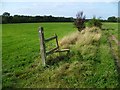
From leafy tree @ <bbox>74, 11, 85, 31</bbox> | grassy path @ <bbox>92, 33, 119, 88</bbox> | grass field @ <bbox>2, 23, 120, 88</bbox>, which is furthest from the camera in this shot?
leafy tree @ <bbox>74, 11, 85, 31</bbox>

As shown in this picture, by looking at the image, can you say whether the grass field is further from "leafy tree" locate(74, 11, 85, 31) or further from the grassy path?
"leafy tree" locate(74, 11, 85, 31)

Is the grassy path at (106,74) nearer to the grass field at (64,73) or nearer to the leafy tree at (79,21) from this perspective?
the grass field at (64,73)

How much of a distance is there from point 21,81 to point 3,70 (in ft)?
5.94

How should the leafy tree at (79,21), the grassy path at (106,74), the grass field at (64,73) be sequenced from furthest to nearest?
the leafy tree at (79,21) → the grass field at (64,73) → the grassy path at (106,74)

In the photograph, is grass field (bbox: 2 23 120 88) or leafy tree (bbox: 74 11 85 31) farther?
leafy tree (bbox: 74 11 85 31)

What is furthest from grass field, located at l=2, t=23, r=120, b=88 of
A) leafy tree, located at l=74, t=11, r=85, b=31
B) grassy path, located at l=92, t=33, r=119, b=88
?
leafy tree, located at l=74, t=11, r=85, b=31

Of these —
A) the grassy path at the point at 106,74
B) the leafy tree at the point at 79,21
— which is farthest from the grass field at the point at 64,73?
the leafy tree at the point at 79,21

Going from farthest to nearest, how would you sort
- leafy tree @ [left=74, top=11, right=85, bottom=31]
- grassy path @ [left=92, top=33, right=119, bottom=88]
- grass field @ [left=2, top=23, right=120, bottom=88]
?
leafy tree @ [left=74, top=11, right=85, bottom=31] < grass field @ [left=2, top=23, right=120, bottom=88] < grassy path @ [left=92, top=33, right=119, bottom=88]

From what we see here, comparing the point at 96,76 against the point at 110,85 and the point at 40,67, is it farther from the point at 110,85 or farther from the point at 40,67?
the point at 40,67

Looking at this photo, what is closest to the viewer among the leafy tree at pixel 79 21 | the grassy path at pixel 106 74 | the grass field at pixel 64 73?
the grassy path at pixel 106 74

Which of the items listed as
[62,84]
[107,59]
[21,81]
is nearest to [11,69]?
[21,81]

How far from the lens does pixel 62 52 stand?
1188 cm

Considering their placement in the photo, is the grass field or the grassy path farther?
the grass field

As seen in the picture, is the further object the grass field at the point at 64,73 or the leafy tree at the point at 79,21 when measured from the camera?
the leafy tree at the point at 79,21
